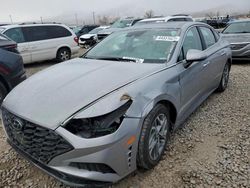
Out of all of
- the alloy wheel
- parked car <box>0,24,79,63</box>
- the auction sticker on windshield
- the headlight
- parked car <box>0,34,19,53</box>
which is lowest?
parked car <box>0,24,79,63</box>

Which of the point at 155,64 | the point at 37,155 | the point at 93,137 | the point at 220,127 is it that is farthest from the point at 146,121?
the point at 220,127

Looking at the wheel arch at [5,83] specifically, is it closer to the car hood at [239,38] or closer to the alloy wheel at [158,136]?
the alloy wheel at [158,136]

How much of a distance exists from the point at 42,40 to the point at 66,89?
772cm

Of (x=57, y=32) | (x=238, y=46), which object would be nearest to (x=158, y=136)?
(x=238, y=46)

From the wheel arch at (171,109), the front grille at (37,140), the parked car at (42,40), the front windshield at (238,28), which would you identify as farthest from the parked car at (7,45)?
the front windshield at (238,28)

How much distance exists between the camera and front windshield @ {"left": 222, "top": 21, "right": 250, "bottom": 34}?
27.6 ft

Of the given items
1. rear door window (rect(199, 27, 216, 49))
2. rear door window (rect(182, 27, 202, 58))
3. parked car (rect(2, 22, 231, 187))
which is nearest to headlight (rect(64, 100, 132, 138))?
parked car (rect(2, 22, 231, 187))

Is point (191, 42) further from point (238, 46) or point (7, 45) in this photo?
point (238, 46)

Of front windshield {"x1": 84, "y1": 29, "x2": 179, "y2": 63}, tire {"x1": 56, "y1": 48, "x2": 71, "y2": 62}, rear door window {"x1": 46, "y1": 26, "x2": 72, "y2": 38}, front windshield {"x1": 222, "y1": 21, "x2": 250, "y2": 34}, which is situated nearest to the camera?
front windshield {"x1": 84, "y1": 29, "x2": 179, "y2": 63}

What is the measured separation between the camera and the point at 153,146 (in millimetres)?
2518

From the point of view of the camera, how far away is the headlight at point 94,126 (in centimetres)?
194

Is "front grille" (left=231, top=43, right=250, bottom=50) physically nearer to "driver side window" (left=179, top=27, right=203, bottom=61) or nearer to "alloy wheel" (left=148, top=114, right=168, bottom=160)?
"driver side window" (left=179, top=27, right=203, bottom=61)

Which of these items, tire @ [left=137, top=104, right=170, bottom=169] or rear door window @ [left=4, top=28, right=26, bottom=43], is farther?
rear door window @ [left=4, top=28, right=26, bottom=43]

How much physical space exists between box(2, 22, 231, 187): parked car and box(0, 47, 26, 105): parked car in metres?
1.49
